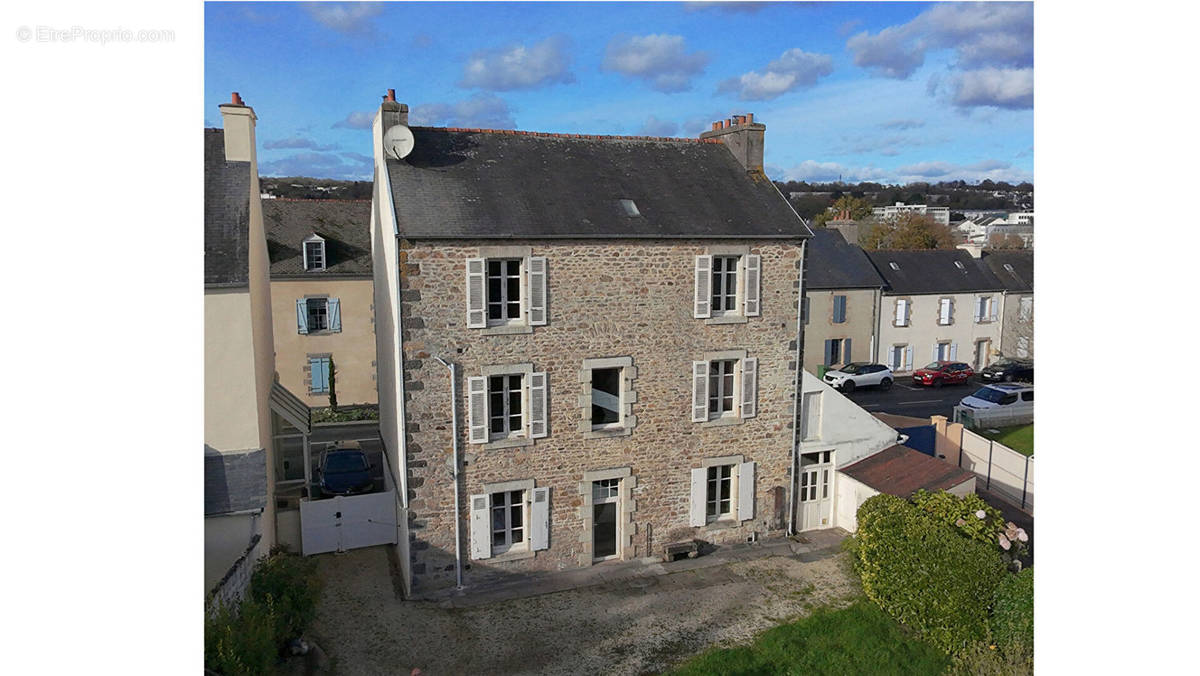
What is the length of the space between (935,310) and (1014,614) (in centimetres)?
2373

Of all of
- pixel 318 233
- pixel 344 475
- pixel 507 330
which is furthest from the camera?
pixel 318 233

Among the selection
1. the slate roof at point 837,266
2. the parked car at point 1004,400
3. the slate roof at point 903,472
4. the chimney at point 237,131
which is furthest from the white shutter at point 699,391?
the slate roof at point 837,266

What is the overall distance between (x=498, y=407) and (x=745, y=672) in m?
5.73

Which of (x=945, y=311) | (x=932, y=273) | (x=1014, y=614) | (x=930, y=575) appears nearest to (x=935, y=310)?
(x=945, y=311)

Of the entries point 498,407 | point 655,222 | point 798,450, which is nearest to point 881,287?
point 798,450

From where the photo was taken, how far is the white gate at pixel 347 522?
14.0m

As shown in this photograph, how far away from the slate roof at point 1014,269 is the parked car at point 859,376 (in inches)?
330

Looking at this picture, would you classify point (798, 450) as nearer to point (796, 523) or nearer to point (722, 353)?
point (796, 523)

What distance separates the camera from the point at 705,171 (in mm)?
15133

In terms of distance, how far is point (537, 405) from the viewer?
12789 millimetres

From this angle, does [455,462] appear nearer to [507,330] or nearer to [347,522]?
[507,330]

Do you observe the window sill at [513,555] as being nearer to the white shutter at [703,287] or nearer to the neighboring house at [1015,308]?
the white shutter at [703,287]

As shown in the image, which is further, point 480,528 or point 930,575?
point 480,528

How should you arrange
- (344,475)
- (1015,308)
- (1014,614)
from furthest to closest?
(1015,308) < (344,475) < (1014,614)
